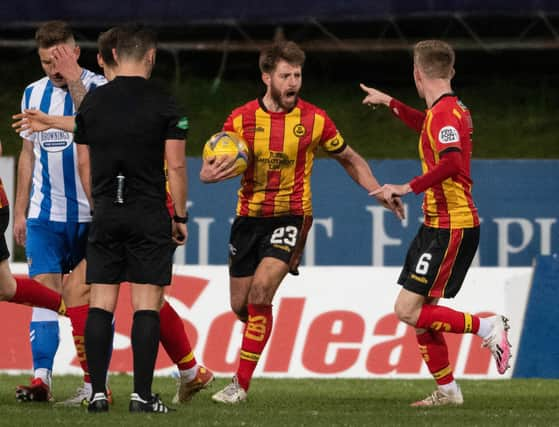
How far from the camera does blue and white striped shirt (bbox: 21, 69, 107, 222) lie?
27.2 ft

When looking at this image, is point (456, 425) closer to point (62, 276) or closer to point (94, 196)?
point (94, 196)

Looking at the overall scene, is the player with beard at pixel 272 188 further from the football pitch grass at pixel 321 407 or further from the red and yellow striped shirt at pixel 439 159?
the football pitch grass at pixel 321 407

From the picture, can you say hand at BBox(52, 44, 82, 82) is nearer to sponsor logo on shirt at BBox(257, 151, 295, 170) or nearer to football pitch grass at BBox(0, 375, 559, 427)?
sponsor logo on shirt at BBox(257, 151, 295, 170)

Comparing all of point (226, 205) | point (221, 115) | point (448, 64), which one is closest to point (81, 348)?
point (448, 64)

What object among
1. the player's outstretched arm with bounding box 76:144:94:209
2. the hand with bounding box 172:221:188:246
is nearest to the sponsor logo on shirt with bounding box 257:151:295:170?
the player's outstretched arm with bounding box 76:144:94:209

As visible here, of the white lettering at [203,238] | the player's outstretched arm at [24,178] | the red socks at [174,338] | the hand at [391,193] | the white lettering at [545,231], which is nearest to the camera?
the hand at [391,193]

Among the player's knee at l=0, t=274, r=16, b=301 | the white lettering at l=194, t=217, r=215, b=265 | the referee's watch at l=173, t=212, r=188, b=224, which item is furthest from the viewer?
the white lettering at l=194, t=217, r=215, b=265

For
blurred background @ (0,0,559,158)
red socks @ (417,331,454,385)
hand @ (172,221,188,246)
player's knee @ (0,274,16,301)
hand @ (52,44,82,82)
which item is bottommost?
red socks @ (417,331,454,385)

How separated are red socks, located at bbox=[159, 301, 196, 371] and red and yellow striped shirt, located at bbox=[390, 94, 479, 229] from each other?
159 cm

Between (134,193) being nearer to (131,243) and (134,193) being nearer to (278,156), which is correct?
(131,243)

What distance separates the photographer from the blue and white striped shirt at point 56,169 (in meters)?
8.30

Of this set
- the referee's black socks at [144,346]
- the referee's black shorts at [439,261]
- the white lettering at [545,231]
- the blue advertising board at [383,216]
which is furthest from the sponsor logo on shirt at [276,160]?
the white lettering at [545,231]

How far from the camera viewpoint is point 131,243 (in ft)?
23.0

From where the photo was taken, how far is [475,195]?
46.9 ft
